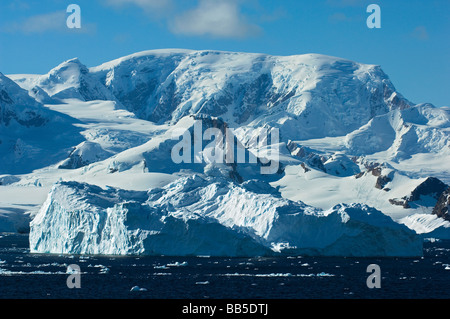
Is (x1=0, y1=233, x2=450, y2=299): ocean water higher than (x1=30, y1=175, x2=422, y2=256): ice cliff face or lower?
lower

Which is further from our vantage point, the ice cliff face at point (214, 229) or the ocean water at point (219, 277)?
the ice cliff face at point (214, 229)

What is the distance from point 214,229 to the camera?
12850 centimetres

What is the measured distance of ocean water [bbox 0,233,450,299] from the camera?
301 feet

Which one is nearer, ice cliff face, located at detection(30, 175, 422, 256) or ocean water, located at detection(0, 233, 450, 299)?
ocean water, located at detection(0, 233, 450, 299)

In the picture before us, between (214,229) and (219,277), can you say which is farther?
(214,229)

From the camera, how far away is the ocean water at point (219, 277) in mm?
91688

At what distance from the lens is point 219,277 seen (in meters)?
105

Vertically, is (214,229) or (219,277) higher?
(214,229)

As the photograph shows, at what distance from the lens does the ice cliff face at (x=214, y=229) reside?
420 feet

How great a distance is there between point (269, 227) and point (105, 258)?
2407cm

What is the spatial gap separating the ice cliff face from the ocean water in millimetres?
2344

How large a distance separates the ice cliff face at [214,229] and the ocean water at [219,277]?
234 cm

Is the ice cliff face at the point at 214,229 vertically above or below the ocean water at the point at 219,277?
above

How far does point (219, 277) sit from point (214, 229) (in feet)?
77.1
